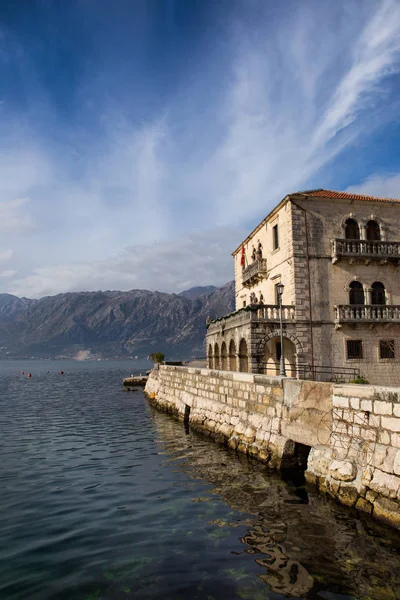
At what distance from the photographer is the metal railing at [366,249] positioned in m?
25.0

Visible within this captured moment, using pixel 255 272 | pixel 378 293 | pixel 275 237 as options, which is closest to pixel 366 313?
pixel 378 293

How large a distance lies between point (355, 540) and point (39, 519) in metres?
6.58

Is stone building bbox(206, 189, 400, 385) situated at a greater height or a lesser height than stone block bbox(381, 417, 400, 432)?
greater

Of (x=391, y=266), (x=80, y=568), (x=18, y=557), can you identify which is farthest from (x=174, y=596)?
(x=391, y=266)

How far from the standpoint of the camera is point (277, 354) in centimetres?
2709

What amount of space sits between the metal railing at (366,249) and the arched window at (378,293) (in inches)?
67.8

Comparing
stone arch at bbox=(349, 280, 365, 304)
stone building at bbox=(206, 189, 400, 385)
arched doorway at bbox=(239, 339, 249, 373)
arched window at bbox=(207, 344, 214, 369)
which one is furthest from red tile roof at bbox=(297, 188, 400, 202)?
arched window at bbox=(207, 344, 214, 369)

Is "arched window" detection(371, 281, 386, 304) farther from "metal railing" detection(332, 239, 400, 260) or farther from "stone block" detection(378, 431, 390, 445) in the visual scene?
"stone block" detection(378, 431, 390, 445)

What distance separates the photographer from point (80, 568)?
695 cm

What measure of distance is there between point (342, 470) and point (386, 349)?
18.1 m

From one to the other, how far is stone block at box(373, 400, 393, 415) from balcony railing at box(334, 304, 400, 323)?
1646 cm

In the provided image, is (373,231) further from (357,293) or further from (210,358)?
(210,358)

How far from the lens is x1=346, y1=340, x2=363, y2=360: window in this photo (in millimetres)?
25212

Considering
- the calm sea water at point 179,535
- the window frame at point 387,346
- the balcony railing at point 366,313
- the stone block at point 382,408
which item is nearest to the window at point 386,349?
the window frame at point 387,346
